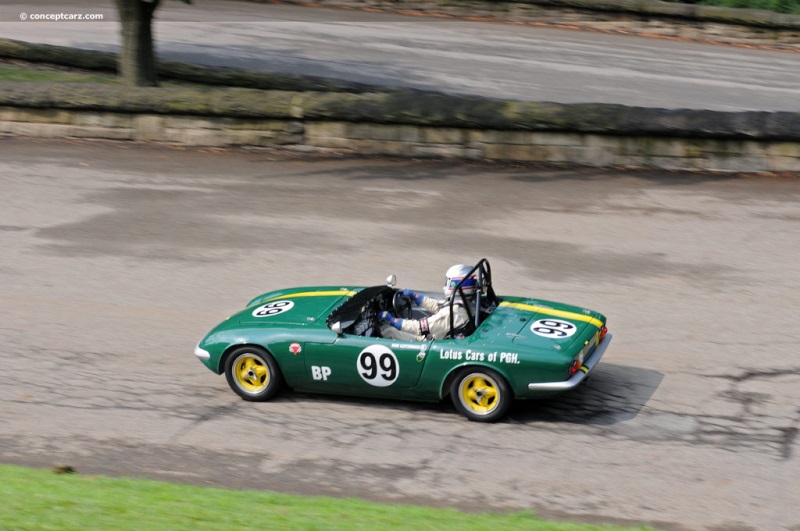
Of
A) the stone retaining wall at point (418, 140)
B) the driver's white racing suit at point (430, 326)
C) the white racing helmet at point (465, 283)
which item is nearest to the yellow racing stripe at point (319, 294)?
the driver's white racing suit at point (430, 326)

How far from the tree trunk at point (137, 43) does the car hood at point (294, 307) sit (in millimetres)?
10588

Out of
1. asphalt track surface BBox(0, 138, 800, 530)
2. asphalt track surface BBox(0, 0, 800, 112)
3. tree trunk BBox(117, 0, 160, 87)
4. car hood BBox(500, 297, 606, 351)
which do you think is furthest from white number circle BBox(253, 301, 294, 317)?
asphalt track surface BBox(0, 0, 800, 112)

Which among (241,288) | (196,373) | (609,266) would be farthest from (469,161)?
(196,373)

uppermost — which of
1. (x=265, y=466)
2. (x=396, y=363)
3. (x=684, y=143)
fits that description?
(x=684, y=143)

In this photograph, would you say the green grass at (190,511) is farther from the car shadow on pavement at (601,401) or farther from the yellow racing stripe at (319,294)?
the yellow racing stripe at (319,294)

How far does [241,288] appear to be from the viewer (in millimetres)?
12406

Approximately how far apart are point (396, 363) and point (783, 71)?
20.5 metres

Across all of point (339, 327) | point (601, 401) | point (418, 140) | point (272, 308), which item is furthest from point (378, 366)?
point (418, 140)

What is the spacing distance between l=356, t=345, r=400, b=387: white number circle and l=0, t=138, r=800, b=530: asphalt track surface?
35cm

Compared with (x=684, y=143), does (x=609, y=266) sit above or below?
below

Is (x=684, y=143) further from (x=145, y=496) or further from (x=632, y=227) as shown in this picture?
(x=145, y=496)

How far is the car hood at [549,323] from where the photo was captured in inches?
349

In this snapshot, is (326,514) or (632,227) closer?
(326,514)

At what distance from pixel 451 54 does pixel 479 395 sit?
19038 mm
